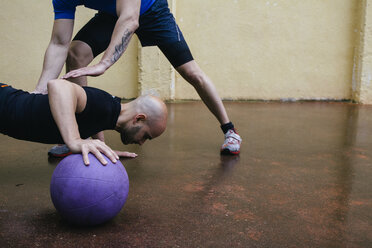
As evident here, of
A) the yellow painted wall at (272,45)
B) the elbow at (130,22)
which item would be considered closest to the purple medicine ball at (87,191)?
the elbow at (130,22)

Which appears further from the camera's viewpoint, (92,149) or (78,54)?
(78,54)

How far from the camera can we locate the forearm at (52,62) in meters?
2.92

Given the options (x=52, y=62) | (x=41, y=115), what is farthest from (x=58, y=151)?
(x=41, y=115)

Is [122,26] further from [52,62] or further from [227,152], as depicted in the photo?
[227,152]

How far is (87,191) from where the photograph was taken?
1.70 meters

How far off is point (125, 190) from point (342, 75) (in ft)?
18.3

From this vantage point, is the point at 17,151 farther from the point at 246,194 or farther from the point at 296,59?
the point at 296,59

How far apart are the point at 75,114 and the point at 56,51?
0.99 m

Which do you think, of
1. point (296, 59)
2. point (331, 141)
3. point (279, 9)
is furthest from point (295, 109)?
point (331, 141)

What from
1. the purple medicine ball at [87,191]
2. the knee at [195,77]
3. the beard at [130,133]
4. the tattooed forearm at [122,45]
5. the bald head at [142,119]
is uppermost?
the tattooed forearm at [122,45]

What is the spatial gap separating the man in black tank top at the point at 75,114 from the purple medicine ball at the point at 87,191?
234 millimetres

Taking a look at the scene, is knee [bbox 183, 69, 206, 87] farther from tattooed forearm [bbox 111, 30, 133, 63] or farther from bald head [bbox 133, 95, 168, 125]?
bald head [bbox 133, 95, 168, 125]

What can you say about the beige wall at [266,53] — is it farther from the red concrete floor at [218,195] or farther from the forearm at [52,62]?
the forearm at [52,62]

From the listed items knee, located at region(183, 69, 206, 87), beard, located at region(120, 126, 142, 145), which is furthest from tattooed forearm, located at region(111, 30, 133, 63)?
knee, located at region(183, 69, 206, 87)
